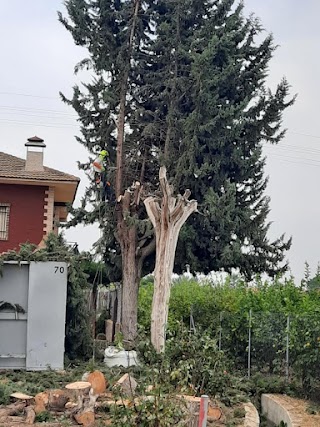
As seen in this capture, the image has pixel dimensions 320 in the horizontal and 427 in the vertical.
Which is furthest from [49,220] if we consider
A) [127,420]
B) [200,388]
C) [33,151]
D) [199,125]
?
[127,420]

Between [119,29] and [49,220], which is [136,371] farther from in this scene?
[119,29]

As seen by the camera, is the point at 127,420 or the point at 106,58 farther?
the point at 106,58

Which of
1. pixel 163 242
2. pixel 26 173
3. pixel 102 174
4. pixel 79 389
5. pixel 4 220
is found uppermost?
pixel 102 174

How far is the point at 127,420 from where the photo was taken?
911cm

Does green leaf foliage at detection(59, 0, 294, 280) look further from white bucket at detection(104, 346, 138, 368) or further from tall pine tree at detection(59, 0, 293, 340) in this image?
white bucket at detection(104, 346, 138, 368)

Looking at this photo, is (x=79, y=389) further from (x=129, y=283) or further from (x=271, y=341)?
(x=129, y=283)

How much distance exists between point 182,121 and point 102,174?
335 cm

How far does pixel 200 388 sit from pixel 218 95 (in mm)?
14161

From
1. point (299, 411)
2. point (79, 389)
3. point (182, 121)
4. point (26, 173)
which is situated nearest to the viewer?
point (79, 389)

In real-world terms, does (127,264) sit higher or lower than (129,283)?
higher

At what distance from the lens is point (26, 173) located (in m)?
22.9

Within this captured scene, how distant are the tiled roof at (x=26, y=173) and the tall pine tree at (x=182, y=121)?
2348 millimetres

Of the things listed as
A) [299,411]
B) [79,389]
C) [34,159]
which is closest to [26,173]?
[34,159]

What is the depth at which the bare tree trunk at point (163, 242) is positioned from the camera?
18234mm
